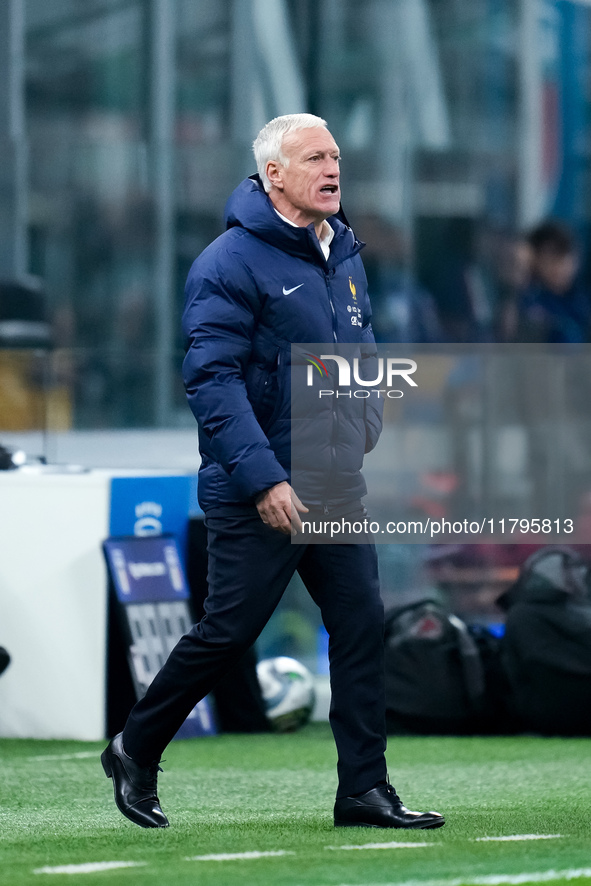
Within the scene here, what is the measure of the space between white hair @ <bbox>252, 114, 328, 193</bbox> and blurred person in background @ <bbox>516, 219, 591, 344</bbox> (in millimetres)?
4789

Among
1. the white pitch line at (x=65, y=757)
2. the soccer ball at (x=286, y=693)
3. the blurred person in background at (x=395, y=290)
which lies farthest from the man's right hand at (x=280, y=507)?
the blurred person in background at (x=395, y=290)

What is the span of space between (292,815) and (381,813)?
48cm

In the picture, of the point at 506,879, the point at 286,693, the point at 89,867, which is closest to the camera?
the point at 506,879

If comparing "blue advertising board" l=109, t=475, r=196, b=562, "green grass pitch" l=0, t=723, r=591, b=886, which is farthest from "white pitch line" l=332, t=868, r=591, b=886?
"blue advertising board" l=109, t=475, r=196, b=562

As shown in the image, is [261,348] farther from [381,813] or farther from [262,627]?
[381,813]

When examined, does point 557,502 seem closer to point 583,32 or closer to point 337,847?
point 583,32

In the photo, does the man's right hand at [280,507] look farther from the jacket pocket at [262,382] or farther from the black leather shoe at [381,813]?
the black leather shoe at [381,813]

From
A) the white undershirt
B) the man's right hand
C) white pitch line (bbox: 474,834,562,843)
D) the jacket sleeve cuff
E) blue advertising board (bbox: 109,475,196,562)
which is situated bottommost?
white pitch line (bbox: 474,834,562,843)

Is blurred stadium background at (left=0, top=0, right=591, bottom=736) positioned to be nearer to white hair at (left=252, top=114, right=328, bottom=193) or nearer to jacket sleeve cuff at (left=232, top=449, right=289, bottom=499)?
white hair at (left=252, top=114, right=328, bottom=193)

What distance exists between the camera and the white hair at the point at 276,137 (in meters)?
4.18

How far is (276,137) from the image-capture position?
13.8ft

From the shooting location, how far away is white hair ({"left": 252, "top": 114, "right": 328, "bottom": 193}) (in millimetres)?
4176

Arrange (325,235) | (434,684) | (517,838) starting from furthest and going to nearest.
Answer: (434,684) < (325,235) < (517,838)

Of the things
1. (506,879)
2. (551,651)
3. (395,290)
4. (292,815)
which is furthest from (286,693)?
(506,879)
